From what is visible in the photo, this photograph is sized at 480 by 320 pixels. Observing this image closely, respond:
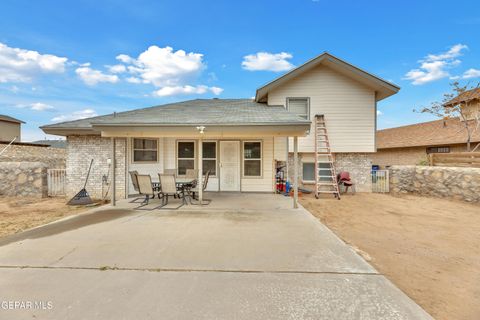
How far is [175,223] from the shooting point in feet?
17.9

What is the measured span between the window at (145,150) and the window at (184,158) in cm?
100

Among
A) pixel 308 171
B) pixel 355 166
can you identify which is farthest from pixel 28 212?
pixel 355 166

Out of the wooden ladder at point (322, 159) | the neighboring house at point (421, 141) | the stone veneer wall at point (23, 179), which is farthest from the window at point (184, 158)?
the neighboring house at point (421, 141)

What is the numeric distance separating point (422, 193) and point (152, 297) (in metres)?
12.3

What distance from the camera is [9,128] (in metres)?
27.8

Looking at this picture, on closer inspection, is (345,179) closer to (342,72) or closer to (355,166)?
(355,166)

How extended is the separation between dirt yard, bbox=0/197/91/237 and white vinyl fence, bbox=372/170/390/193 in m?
12.5

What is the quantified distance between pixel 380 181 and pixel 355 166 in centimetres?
179

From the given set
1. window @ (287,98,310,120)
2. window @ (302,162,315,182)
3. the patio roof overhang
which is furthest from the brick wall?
the patio roof overhang

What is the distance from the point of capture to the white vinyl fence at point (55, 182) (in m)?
9.66

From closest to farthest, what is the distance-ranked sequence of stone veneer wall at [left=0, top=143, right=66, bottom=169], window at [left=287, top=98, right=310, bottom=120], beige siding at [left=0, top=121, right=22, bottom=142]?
window at [left=287, top=98, right=310, bottom=120] < stone veneer wall at [left=0, top=143, right=66, bottom=169] < beige siding at [left=0, top=121, right=22, bottom=142]

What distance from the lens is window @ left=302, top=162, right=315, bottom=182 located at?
10.8 meters

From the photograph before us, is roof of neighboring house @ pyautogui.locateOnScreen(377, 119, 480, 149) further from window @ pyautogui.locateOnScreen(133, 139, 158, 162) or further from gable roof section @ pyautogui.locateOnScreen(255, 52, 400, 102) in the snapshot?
window @ pyautogui.locateOnScreen(133, 139, 158, 162)

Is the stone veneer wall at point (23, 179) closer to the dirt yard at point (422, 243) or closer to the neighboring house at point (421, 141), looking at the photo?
the dirt yard at point (422, 243)
